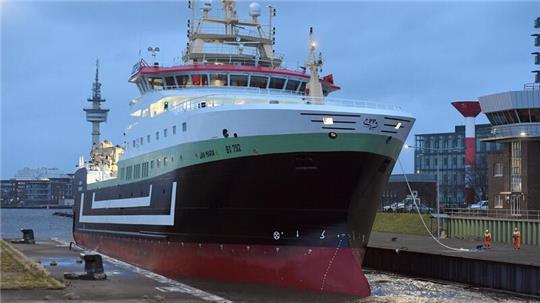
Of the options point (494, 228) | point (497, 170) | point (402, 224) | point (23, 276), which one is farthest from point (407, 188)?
point (23, 276)

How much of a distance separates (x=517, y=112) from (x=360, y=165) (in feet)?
130

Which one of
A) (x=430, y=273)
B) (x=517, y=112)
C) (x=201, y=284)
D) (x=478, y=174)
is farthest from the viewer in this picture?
(x=478, y=174)

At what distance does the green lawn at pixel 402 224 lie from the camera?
56.1 meters

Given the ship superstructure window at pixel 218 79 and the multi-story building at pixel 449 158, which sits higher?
the multi-story building at pixel 449 158

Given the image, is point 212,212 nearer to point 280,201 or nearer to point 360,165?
point 280,201

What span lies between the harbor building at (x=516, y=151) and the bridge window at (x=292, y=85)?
98.2ft

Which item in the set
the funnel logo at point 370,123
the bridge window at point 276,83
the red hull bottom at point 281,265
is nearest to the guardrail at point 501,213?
the bridge window at point 276,83

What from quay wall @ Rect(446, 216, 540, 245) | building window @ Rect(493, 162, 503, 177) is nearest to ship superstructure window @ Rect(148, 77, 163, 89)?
quay wall @ Rect(446, 216, 540, 245)

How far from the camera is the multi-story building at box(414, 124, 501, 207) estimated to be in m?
125

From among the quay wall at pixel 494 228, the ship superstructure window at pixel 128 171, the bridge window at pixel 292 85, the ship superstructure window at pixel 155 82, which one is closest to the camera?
the bridge window at pixel 292 85

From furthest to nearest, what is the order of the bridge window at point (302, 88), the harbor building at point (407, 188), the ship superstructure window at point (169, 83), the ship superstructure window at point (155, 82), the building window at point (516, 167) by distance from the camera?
the harbor building at point (407, 188)
the building window at point (516, 167)
the ship superstructure window at point (155, 82)
the ship superstructure window at point (169, 83)
the bridge window at point (302, 88)

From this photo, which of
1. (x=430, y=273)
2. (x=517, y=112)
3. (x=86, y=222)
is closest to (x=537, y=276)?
(x=430, y=273)

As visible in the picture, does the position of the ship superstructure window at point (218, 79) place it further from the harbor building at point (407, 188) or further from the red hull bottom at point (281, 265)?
the harbor building at point (407, 188)

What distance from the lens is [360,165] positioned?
22047mm
